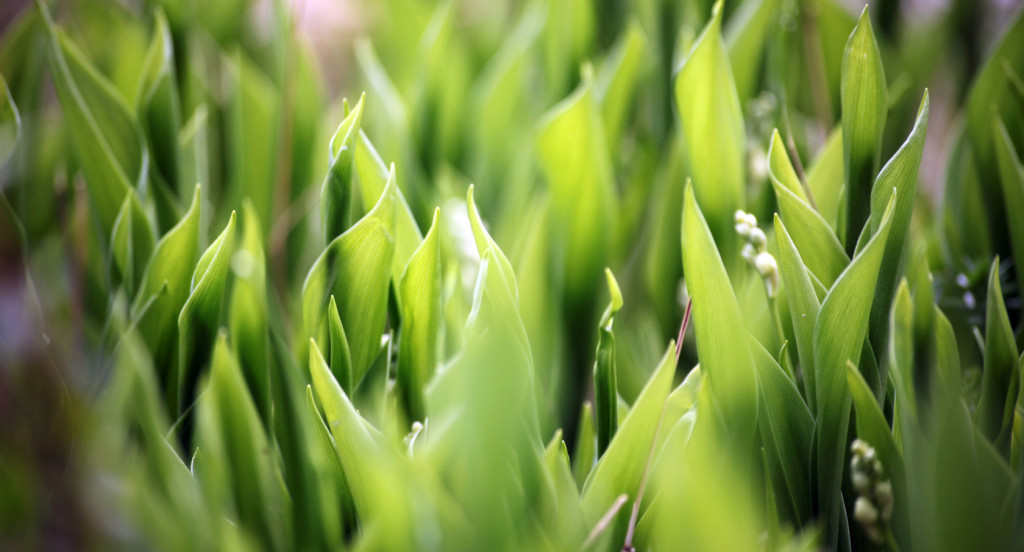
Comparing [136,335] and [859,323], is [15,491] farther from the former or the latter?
[859,323]

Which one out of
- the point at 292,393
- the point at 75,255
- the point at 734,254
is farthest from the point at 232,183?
the point at 734,254

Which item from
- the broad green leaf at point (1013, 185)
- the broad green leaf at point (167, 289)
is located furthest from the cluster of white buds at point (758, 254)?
the broad green leaf at point (167, 289)

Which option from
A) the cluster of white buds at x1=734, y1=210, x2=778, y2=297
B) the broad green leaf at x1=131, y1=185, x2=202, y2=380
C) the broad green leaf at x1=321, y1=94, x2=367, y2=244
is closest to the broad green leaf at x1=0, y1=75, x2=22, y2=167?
the broad green leaf at x1=131, y1=185, x2=202, y2=380

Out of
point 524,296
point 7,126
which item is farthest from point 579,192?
point 7,126

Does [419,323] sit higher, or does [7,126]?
[7,126]

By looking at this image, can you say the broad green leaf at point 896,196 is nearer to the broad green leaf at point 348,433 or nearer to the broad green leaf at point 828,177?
the broad green leaf at point 828,177

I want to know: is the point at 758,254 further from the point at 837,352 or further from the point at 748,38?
the point at 748,38

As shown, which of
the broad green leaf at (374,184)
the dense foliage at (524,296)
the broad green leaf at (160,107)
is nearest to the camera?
the dense foliage at (524,296)

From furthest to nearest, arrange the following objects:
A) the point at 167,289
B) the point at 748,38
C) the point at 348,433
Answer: the point at 748,38
the point at 167,289
the point at 348,433
